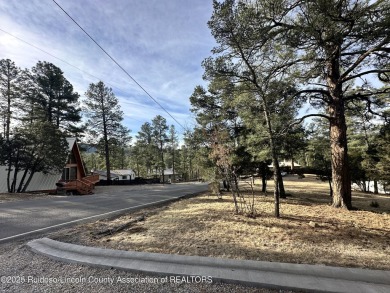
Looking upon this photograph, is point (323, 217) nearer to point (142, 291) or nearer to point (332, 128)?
point (332, 128)

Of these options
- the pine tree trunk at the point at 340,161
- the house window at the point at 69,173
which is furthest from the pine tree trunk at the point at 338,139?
the house window at the point at 69,173

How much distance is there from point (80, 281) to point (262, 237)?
3556 mm

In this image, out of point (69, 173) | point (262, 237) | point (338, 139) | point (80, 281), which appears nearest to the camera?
point (80, 281)

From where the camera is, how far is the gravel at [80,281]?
2842 millimetres

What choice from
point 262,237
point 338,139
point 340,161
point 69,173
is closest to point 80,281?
point 262,237

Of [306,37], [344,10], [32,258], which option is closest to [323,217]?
[306,37]

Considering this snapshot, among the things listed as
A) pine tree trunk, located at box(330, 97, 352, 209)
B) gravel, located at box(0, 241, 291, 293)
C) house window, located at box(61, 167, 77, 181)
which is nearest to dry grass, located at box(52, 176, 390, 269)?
gravel, located at box(0, 241, 291, 293)

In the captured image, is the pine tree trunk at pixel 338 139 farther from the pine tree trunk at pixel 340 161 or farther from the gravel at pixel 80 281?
the gravel at pixel 80 281

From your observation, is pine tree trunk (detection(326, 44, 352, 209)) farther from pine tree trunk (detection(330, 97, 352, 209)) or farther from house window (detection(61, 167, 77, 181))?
house window (detection(61, 167, 77, 181))

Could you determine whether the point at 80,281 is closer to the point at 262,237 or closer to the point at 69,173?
the point at 262,237

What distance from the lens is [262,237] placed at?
5023mm

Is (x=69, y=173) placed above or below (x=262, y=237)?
above

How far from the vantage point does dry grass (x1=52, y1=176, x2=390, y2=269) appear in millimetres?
3957

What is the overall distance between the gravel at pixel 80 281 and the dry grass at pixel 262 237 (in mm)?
1012
